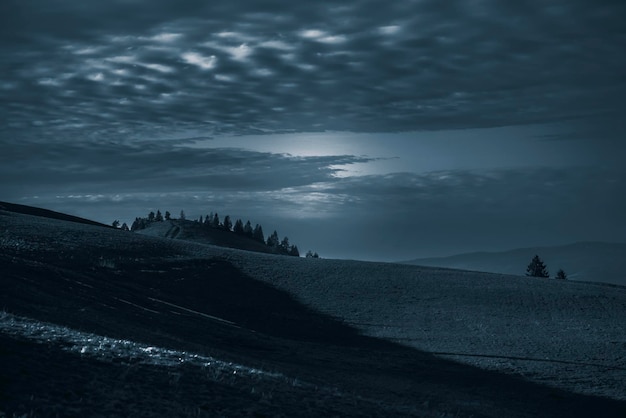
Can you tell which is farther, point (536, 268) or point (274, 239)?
point (274, 239)

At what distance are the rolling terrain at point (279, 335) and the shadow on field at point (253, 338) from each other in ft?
0.41

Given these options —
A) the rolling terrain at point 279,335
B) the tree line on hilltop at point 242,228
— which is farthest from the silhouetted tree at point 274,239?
the rolling terrain at point 279,335

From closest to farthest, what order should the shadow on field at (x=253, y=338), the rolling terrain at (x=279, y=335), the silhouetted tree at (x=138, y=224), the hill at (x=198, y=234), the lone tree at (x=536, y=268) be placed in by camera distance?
the rolling terrain at (x=279, y=335), the shadow on field at (x=253, y=338), the lone tree at (x=536, y=268), the hill at (x=198, y=234), the silhouetted tree at (x=138, y=224)

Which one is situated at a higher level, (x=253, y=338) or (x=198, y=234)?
(x=198, y=234)

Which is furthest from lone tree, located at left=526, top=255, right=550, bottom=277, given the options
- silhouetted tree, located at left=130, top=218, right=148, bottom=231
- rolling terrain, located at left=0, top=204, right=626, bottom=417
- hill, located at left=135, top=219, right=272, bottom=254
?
silhouetted tree, located at left=130, top=218, right=148, bottom=231

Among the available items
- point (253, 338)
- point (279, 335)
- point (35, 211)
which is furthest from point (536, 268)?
point (253, 338)

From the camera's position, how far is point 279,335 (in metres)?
37.2

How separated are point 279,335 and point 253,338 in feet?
13.7

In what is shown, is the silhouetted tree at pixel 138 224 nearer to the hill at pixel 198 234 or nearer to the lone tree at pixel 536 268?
the hill at pixel 198 234

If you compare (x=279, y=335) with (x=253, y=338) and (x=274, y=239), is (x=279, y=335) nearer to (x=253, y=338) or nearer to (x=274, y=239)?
(x=253, y=338)

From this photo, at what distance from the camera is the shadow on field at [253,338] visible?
23703mm

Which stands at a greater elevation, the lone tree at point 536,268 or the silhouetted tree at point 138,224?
the silhouetted tree at point 138,224

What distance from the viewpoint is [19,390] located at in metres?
13.3

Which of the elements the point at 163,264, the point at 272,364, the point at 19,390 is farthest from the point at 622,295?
the point at 19,390
